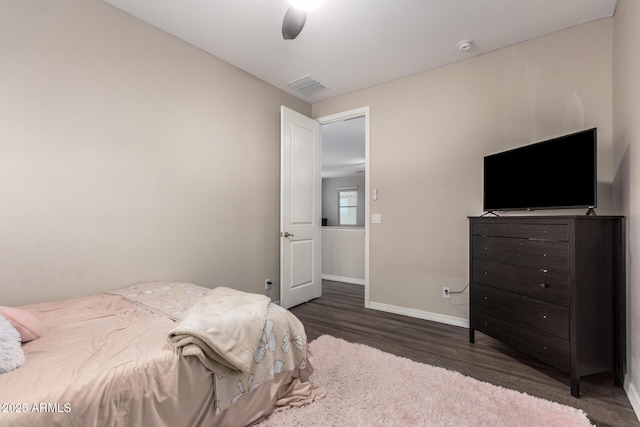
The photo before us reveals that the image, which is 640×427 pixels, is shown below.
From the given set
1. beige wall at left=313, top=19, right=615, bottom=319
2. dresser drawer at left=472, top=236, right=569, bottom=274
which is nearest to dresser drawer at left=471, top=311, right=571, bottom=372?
dresser drawer at left=472, top=236, right=569, bottom=274

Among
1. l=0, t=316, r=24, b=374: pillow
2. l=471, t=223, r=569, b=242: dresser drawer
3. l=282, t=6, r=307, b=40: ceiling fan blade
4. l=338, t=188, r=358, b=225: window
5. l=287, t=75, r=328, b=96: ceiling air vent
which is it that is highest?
l=287, t=75, r=328, b=96: ceiling air vent

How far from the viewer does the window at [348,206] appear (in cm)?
970

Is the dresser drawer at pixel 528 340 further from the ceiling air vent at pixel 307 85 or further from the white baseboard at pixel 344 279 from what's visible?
the ceiling air vent at pixel 307 85

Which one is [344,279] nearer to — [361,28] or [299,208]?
[299,208]

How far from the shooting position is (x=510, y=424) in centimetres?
153

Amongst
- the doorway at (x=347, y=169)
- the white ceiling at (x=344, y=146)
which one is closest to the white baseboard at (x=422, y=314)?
the doorway at (x=347, y=169)

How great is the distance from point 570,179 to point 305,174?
2625mm

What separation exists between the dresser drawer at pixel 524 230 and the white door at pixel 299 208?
77.1 inches

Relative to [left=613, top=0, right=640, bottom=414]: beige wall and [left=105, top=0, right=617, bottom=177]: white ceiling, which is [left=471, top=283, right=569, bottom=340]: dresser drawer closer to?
[left=613, top=0, right=640, bottom=414]: beige wall

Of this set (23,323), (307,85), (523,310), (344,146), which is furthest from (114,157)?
(344,146)

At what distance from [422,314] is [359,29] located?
9.49 feet

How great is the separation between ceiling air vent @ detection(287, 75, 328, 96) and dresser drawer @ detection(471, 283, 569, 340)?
2727mm

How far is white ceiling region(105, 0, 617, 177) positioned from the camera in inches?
88.2

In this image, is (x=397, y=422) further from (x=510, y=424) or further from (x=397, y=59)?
(x=397, y=59)
